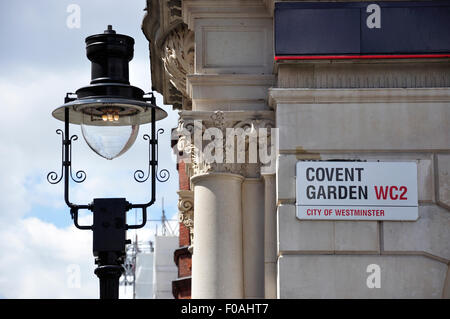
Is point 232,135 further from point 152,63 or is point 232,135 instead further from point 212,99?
point 152,63

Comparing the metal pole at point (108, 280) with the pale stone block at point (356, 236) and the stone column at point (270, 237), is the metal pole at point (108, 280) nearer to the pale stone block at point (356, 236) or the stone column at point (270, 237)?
the stone column at point (270, 237)

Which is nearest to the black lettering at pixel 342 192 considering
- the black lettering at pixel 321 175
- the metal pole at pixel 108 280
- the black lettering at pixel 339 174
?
Answer: the black lettering at pixel 339 174

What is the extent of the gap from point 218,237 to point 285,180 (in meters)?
1.24

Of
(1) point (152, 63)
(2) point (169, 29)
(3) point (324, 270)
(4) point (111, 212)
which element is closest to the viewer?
(4) point (111, 212)

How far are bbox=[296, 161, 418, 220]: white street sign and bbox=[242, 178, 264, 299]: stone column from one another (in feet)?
2.81

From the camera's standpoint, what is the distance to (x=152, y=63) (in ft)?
68.9

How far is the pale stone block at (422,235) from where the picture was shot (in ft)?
50.1

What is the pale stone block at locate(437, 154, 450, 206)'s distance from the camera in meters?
15.5

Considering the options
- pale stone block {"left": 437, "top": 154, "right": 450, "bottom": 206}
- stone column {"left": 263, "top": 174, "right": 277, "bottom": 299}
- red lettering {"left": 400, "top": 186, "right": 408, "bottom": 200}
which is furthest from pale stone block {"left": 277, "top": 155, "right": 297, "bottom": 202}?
pale stone block {"left": 437, "top": 154, "right": 450, "bottom": 206}

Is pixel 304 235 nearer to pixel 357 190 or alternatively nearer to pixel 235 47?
pixel 357 190

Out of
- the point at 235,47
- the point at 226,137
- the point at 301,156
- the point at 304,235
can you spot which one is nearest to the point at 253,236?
the point at 304,235

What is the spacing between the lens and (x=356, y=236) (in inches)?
601
